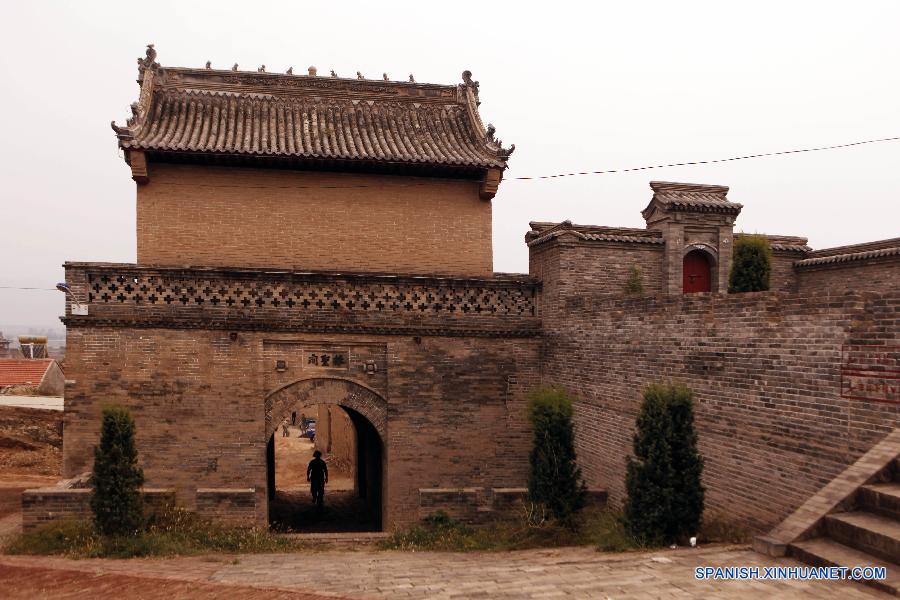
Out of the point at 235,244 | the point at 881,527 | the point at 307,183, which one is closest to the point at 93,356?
the point at 235,244

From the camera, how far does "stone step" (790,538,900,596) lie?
500cm

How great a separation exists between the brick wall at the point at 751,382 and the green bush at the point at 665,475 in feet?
2.35

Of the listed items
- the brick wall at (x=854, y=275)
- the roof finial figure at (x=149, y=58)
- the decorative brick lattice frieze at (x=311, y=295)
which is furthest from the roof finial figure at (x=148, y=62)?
the brick wall at (x=854, y=275)

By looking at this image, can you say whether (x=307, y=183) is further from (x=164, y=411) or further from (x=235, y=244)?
(x=164, y=411)

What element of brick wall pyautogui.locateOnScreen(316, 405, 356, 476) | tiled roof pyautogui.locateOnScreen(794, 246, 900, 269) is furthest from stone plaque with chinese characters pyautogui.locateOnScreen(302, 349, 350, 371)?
tiled roof pyautogui.locateOnScreen(794, 246, 900, 269)

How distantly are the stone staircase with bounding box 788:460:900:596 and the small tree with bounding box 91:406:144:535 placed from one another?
797 cm

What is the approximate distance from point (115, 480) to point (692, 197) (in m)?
11.1

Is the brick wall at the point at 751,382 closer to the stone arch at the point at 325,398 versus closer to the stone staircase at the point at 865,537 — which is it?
the stone staircase at the point at 865,537

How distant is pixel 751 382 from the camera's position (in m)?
7.75

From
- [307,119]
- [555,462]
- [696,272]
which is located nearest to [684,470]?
[555,462]

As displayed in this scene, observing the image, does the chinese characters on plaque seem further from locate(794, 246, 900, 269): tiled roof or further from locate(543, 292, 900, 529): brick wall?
locate(794, 246, 900, 269): tiled roof

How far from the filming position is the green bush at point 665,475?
24.3 feet

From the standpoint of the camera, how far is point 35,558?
8.62 meters

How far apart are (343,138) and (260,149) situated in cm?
178
